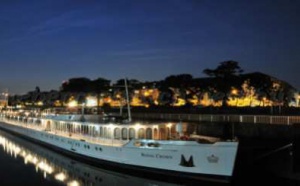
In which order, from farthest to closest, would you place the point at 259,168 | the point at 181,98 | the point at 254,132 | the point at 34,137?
1. the point at 181,98
2. the point at 34,137
3. the point at 254,132
4. the point at 259,168

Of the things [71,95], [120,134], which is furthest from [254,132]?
[71,95]

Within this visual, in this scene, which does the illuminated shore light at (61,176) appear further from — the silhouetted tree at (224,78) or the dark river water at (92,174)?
the silhouetted tree at (224,78)

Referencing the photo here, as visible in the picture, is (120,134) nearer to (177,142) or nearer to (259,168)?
(177,142)

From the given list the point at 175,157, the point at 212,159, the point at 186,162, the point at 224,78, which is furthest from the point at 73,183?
the point at 224,78

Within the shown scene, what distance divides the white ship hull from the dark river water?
82 centimetres

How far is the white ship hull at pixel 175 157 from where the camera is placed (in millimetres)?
26766

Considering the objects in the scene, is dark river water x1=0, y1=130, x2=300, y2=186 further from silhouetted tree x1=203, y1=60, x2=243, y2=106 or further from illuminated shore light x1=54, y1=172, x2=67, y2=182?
silhouetted tree x1=203, y1=60, x2=243, y2=106

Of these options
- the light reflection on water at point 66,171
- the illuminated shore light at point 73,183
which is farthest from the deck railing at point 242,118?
the illuminated shore light at point 73,183

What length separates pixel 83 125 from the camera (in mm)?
→ 39469

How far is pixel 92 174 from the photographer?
33281 mm

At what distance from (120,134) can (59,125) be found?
16.1 m

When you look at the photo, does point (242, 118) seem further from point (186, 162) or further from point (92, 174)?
point (92, 174)

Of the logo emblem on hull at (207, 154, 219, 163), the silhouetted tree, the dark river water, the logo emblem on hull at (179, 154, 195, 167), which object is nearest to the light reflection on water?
the dark river water

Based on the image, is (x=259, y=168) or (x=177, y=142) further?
(x=259, y=168)
